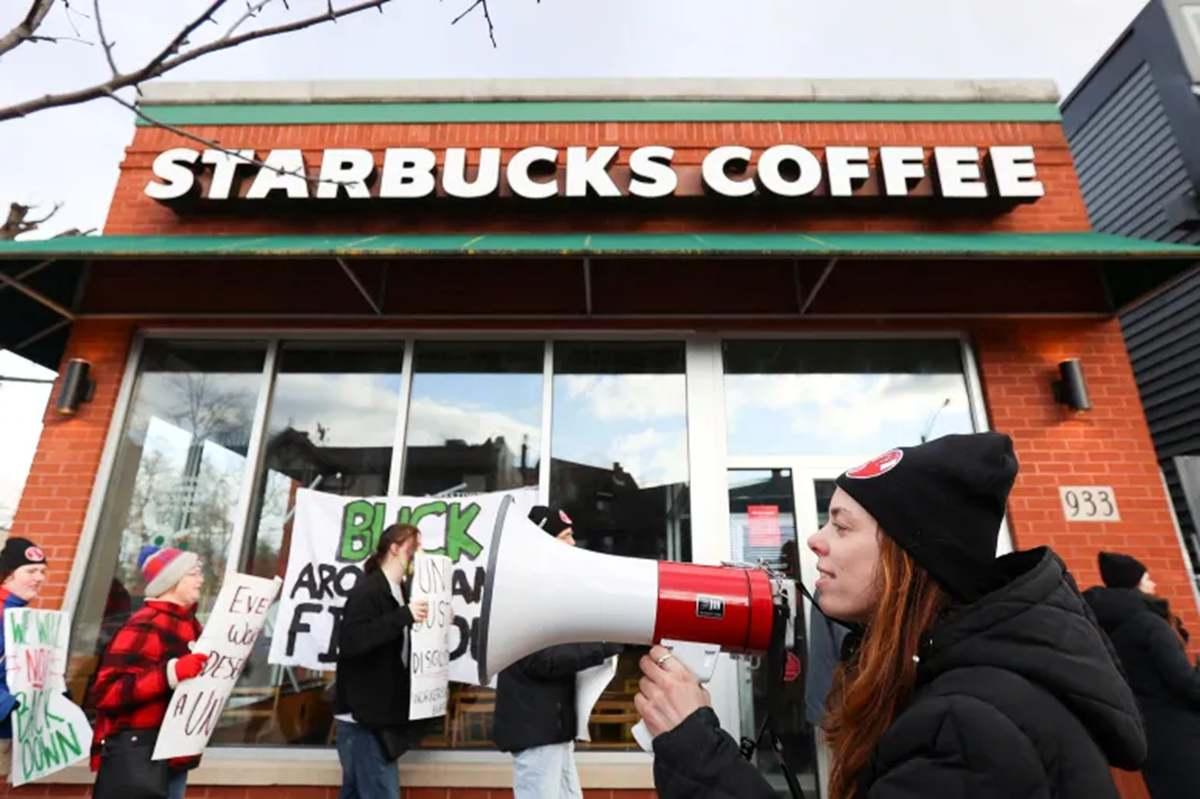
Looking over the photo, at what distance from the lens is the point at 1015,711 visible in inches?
35.3

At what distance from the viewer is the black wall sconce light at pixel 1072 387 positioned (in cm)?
448

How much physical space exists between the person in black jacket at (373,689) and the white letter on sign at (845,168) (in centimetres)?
435

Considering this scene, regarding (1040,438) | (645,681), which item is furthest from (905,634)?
(1040,438)

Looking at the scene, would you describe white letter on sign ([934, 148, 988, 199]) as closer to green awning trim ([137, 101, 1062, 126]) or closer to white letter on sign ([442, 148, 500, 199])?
green awning trim ([137, 101, 1062, 126])

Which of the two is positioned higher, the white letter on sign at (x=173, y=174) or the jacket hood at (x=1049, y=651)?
the white letter on sign at (x=173, y=174)

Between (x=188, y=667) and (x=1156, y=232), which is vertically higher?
(x=1156, y=232)

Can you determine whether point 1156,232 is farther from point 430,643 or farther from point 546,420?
point 430,643

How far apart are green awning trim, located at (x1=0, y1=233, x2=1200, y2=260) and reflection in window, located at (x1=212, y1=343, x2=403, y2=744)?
1077 millimetres

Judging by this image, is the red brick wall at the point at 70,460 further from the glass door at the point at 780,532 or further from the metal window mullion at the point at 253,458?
the glass door at the point at 780,532

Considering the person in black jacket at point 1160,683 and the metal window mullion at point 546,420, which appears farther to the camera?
the metal window mullion at point 546,420

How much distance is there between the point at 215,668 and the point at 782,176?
16.8 feet

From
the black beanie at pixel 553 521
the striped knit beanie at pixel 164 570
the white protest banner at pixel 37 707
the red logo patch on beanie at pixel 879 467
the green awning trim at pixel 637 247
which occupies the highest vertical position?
the green awning trim at pixel 637 247

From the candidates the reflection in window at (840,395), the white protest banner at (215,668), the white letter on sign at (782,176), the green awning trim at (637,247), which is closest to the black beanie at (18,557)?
the white protest banner at (215,668)

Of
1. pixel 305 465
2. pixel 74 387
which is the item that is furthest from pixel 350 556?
pixel 74 387
